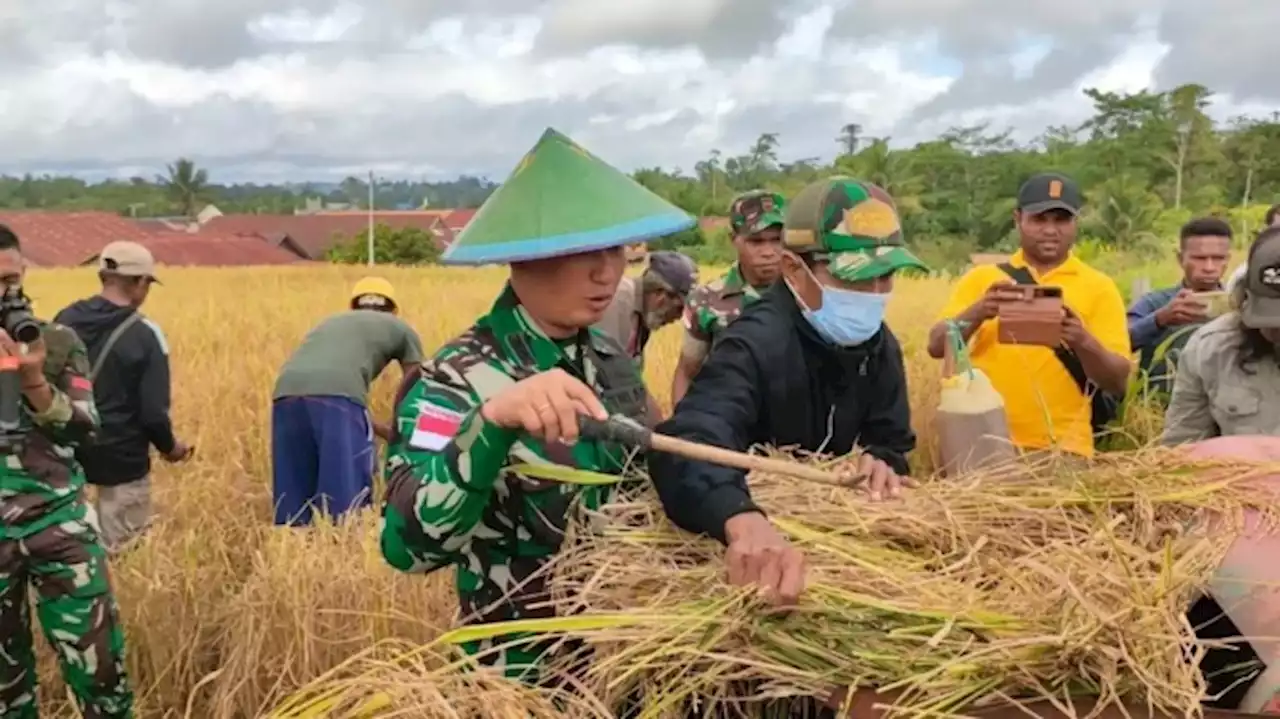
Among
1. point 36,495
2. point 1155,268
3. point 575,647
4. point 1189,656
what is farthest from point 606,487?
point 1155,268

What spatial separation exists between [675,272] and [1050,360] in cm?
162

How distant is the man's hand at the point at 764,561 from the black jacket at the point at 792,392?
0.75 feet

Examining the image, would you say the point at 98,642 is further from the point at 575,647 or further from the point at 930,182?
the point at 930,182

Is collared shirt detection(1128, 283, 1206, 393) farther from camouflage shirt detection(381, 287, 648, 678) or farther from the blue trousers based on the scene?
the blue trousers

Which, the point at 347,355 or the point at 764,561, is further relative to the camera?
the point at 347,355

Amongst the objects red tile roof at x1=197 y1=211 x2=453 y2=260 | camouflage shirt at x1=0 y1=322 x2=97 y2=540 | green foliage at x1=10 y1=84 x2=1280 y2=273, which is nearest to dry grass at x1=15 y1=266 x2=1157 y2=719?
camouflage shirt at x1=0 y1=322 x2=97 y2=540

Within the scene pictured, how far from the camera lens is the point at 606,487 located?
1.82m

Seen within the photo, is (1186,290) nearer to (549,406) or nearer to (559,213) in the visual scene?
Answer: (559,213)

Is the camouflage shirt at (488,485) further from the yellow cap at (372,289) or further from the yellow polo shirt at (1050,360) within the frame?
the yellow cap at (372,289)

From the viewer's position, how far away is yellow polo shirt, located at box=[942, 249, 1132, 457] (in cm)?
373

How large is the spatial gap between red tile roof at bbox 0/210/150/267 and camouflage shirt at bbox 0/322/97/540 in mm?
35348

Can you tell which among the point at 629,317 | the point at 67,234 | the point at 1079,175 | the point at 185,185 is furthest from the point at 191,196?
the point at 629,317

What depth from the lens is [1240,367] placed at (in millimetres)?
2703

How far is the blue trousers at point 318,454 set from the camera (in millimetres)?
5180
